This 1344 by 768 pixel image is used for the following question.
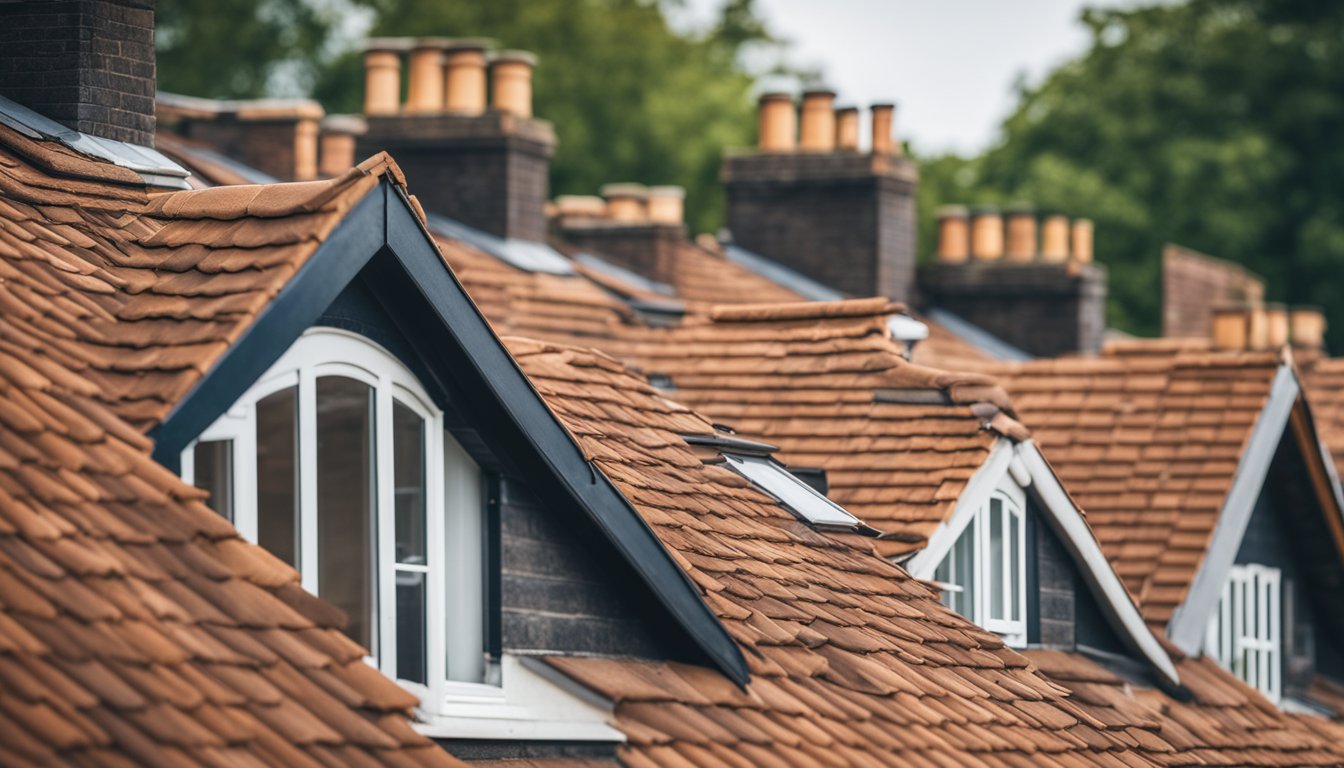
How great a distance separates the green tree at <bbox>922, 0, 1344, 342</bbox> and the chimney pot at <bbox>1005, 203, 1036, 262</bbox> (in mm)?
26193

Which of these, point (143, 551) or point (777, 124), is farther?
point (777, 124)

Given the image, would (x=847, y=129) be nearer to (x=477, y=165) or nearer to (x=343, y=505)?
(x=477, y=165)

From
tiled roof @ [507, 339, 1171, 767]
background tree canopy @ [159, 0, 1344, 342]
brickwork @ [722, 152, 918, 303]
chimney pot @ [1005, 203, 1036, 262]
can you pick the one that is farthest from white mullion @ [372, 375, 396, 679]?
background tree canopy @ [159, 0, 1344, 342]

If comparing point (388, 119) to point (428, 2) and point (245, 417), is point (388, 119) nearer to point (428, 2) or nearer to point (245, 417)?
point (245, 417)

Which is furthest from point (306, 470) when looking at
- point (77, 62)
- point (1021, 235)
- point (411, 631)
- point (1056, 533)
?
point (1021, 235)

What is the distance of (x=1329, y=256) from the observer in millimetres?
57000

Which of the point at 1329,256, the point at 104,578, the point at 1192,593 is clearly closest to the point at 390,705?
the point at 104,578

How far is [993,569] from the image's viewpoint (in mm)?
16094

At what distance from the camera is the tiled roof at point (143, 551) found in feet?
23.2

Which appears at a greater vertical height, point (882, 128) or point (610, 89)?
point (610, 89)

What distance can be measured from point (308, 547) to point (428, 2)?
5409cm

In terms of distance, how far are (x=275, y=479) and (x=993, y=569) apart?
207 inches

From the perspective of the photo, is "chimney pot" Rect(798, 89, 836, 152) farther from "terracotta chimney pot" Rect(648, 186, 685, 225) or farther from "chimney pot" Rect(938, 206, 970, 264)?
"chimney pot" Rect(938, 206, 970, 264)

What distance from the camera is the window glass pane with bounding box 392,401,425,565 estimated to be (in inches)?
378
